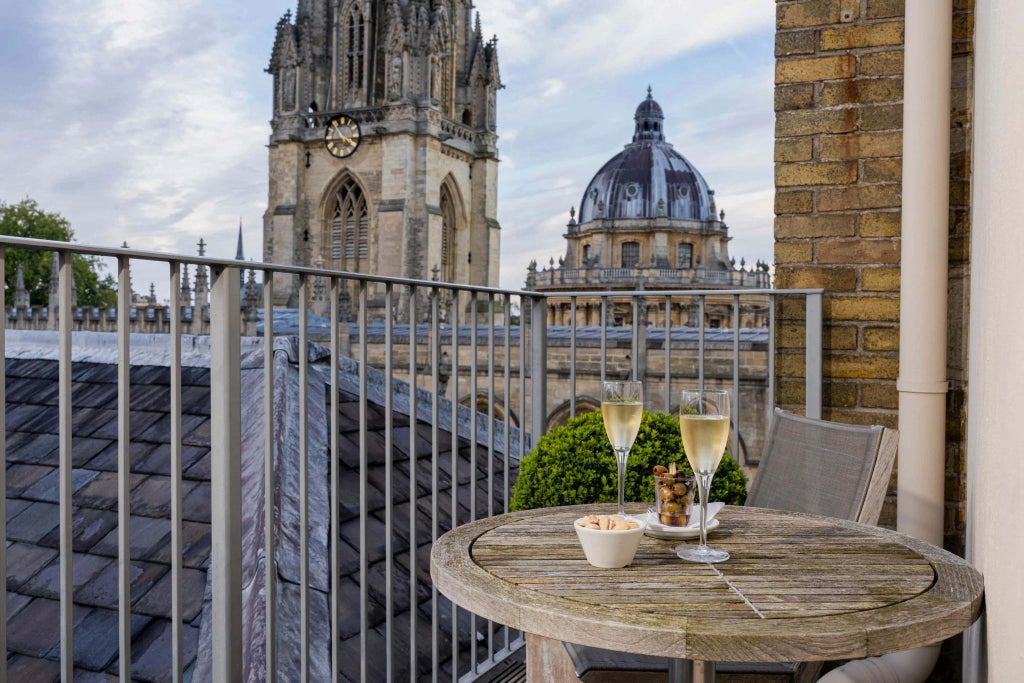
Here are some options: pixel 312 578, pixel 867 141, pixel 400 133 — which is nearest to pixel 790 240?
pixel 867 141

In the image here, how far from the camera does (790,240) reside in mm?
2996

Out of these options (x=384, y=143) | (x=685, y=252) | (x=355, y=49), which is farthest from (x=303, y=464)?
(x=685, y=252)

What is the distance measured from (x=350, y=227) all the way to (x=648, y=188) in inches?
731

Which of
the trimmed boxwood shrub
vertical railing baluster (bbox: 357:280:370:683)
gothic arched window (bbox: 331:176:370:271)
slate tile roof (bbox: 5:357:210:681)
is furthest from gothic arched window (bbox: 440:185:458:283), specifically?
vertical railing baluster (bbox: 357:280:370:683)

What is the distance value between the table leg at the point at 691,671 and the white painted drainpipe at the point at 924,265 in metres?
1.48

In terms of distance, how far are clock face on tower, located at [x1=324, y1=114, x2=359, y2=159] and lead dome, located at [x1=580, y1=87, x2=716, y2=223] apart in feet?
56.3

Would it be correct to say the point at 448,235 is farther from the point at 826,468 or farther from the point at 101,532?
the point at 826,468

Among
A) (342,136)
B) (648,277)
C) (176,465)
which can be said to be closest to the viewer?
(176,465)

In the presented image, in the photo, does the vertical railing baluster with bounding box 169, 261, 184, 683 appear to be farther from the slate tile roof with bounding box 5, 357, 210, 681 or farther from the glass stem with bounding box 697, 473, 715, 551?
the glass stem with bounding box 697, 473, 715, 551

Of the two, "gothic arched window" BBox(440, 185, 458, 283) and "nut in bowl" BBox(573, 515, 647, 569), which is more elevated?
"gothic arched window" BBox(440, 185, 458, 283)

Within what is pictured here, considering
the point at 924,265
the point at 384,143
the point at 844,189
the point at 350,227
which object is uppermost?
the point at 384,143

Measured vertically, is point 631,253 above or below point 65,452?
above

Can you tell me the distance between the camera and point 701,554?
4.48ft

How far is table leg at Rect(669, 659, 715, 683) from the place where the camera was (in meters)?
1.31
